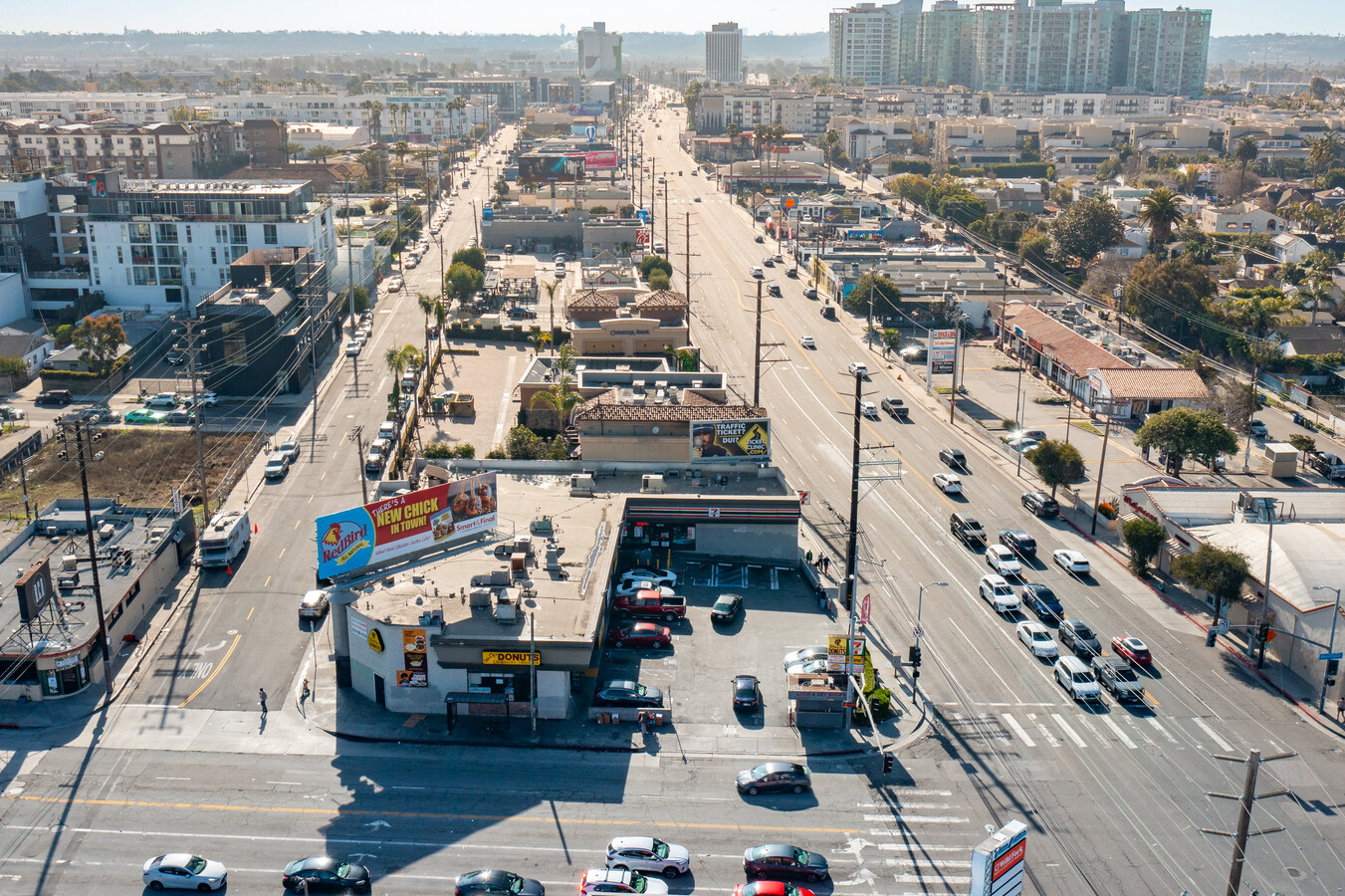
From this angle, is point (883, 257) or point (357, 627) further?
point (883, 257)

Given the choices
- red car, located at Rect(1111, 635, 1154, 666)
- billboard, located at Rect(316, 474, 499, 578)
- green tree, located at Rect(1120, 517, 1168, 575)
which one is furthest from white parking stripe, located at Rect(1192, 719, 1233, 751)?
billboard, located at Rect(316, 474, 499, 578)

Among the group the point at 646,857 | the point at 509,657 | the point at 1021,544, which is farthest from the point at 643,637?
the point at 1021,544

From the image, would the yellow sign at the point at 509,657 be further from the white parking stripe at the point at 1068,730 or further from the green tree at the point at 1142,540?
the green tree at the point at 1142,540

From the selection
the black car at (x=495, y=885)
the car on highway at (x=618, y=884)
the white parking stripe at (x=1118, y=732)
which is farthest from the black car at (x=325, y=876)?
the white parking stripe at (x=1118, y=732)

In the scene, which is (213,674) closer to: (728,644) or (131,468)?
(728,644)

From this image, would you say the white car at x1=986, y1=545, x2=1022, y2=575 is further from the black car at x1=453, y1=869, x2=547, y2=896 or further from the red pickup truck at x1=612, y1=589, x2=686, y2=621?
the black car at x1=453, y1=869, x2=547, y2=896

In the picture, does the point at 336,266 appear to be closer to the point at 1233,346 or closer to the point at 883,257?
the point at 883,257

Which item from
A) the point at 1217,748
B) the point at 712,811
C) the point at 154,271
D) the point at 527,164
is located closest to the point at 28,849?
the point at 712,811
